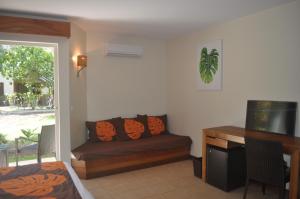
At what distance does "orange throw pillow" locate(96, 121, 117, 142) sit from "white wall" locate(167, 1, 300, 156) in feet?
4.52

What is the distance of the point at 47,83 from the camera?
3.70m

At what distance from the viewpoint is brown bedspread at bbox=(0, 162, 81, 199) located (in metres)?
1.80

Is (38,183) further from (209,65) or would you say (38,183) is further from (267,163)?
(209,65)

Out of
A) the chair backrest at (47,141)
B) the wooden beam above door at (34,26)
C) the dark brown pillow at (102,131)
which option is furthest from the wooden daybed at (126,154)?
the wooden beam above door at (34,26)

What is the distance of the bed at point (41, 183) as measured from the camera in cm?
181

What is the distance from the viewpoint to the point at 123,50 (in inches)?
181

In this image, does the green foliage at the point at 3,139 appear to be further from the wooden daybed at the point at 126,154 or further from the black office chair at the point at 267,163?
the black office chair at the point at 267,163

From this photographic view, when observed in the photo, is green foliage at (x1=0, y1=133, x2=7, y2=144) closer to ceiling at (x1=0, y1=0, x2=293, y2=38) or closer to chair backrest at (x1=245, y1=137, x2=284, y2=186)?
ceiling at (x1=0, y1=0, x2=293, y2=38)

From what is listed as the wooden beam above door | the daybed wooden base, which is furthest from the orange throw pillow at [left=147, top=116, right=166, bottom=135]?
the wooden beam above door

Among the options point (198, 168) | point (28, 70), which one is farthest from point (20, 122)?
point (198, 168)

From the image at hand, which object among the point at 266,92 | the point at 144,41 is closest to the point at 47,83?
the point at 144,41

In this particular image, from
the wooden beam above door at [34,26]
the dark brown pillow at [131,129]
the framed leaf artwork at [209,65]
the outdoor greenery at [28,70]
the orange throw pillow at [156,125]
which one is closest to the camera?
the wooden beam above door at [34,26]

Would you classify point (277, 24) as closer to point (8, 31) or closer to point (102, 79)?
point (102, 79)

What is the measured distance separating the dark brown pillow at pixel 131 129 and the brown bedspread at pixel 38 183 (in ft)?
6.29
